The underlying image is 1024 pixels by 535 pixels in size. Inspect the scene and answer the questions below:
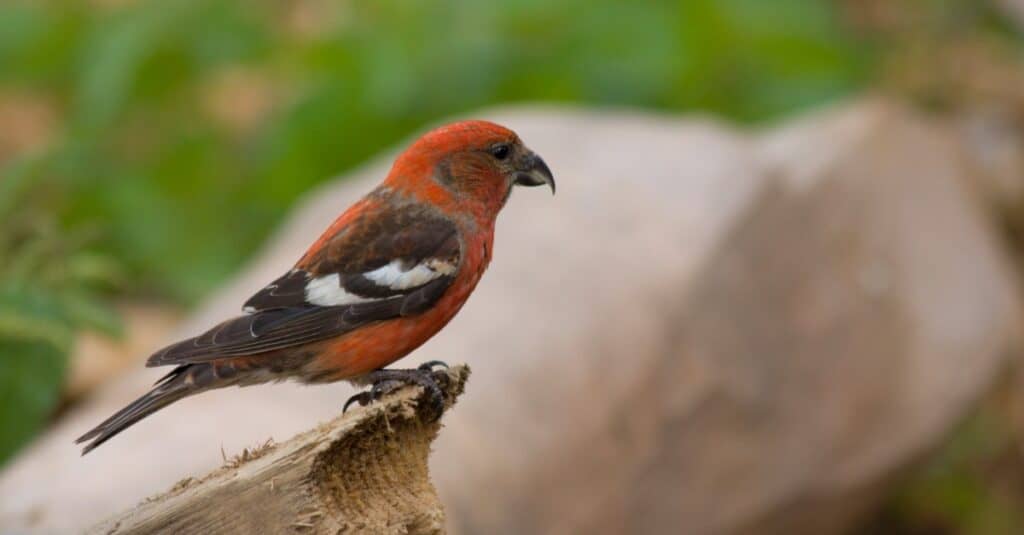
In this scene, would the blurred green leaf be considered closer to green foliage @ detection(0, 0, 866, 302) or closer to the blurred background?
the blurred background

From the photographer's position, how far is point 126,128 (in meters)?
10.5

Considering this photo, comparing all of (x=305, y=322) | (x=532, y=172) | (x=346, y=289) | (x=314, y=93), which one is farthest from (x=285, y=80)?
A: (x=305, y=322)

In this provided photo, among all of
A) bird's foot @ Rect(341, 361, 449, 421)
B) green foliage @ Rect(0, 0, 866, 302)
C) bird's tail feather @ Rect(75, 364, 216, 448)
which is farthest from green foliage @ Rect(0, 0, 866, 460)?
bird's foot @ Rect(341, 361, 449, 421)

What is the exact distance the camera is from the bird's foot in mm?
4332

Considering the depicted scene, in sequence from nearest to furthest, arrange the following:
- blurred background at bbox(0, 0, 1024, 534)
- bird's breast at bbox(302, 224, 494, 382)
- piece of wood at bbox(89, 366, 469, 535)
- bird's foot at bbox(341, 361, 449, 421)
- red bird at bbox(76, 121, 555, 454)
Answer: piece of wood at bbox(89, 366, 469, 535)
bird's foot at bbox(341, 361, 449, 421)
red bird at bbox(76, 121, 555, 454)
bird's breast at bbox(302, 224, 494, 382)
blurred background at bbox(0, 0, 1024, 534)

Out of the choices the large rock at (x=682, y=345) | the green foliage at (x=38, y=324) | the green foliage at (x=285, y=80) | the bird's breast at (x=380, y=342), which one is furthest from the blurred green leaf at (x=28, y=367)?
the green foliage at (x=285, y=80)

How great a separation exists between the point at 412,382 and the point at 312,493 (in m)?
0.78

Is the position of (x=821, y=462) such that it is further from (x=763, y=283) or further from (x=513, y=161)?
(x=513, y=161)

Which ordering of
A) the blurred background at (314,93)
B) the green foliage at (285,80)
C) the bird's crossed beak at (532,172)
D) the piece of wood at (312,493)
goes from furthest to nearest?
1. the green foliage at (285,80)
2. the blurred background at (314,93)
3. the bird's crossed beak at (532,172)
4. the piece of wood at (312,493)

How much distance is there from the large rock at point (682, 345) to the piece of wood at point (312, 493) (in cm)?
133

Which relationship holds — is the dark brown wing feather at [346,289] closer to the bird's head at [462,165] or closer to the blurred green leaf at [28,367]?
the bird's head at [462,165]

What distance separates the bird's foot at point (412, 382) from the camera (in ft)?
14.2

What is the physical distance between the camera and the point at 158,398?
4539mm

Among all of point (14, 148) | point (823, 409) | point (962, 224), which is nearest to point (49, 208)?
point (14, 148)
